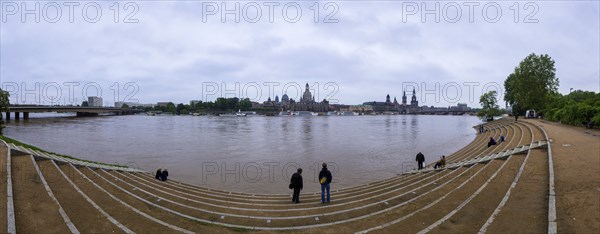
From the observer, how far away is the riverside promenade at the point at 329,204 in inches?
301

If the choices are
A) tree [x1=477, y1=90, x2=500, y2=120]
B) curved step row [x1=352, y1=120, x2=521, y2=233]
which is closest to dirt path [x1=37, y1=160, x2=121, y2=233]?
curved step row [x1=352, y1=120, x2=521, y2=233]

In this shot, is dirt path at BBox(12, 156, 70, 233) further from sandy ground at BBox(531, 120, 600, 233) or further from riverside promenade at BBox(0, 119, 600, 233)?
sandy ground at BBox(531, 120, 600, 233)

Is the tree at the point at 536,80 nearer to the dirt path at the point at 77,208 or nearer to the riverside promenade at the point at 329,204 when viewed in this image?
the riverside promenade at the point at 329,204

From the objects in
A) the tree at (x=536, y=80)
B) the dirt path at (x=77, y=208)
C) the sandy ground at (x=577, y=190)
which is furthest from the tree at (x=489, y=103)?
the dirt path at (x=77, y=208)

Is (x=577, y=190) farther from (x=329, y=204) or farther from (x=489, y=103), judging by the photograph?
(x=489, y=103)

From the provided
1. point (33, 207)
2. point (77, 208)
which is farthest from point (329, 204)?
point (33, 207)

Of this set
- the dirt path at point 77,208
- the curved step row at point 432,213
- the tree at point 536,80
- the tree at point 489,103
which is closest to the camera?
the dirt path at point 77,208

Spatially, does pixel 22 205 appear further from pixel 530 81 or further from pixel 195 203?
pixel 530 81

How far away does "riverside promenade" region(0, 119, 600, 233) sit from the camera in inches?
301

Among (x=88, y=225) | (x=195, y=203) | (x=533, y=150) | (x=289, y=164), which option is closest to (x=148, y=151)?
(x=289, y=164)

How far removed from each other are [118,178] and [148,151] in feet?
55.8

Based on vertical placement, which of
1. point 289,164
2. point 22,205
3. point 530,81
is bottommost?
point 289,164

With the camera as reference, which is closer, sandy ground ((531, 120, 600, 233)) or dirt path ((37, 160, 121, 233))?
sandy ground ((531, 120, 600, 233))

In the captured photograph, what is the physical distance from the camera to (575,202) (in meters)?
8.01
